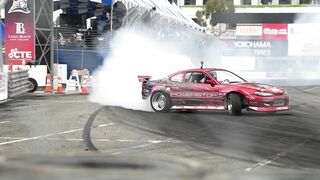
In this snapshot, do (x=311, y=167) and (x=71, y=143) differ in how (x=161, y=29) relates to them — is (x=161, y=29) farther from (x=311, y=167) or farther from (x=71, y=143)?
(x=311, y=167)

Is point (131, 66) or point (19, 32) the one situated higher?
point (19, 32)

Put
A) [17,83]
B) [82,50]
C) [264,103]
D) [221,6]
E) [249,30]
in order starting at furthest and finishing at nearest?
[221,6]
[249,30]
[82,50]
[17,83]
[264,103]

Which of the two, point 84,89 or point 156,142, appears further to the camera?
point 84,89

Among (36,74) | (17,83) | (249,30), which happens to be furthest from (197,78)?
(249,30)

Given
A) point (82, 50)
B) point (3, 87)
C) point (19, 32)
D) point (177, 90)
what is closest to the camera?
point (177, 90)

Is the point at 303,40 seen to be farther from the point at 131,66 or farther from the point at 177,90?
the point at 177,90

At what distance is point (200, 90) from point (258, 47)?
3854cm

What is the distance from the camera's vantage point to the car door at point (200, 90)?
13.6 metres

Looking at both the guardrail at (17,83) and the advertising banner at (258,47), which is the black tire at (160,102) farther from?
the advertising banner at (258,47)

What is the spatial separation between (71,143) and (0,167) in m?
6.63

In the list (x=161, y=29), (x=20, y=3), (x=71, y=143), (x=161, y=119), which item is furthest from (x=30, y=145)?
(x=161, y=29)

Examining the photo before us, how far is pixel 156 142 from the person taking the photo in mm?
9000

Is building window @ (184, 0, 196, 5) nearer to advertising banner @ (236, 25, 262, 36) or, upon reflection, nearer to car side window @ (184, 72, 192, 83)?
advertising banner @ (236, 25, 262, 36)

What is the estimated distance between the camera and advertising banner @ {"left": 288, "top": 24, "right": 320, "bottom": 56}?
43.4 metres
